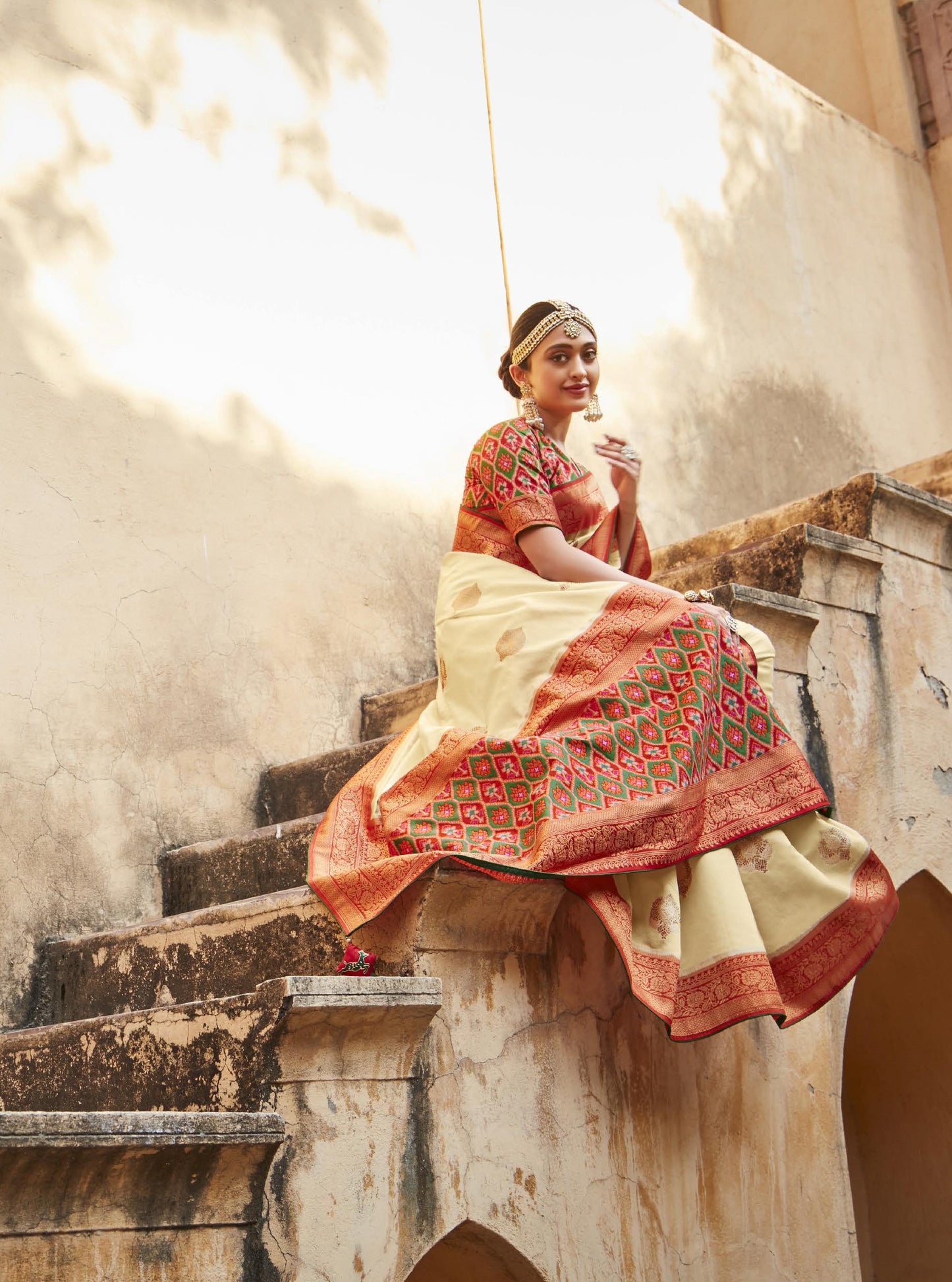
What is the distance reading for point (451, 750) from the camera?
3260 mm

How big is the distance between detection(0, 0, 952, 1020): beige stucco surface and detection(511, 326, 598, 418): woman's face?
1.36m

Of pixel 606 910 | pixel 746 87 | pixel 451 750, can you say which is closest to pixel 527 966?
pixel 606 910

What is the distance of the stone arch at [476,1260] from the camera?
2971 mm

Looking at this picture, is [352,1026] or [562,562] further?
[562,562]

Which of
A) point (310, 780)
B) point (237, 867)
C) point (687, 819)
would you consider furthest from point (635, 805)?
point (310, 780)

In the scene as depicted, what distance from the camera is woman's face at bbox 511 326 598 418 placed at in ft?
12.4

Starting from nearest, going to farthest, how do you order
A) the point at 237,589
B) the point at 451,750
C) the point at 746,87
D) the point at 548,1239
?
the point at 548,1239, the point at 451,750, the point at 237,589, the point at 746,87

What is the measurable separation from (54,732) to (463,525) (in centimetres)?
131

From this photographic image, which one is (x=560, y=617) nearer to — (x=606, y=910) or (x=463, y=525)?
(x=463, y=525)

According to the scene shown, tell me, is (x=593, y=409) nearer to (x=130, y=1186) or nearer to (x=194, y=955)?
(x=194, y=955)

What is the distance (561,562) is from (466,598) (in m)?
0.24

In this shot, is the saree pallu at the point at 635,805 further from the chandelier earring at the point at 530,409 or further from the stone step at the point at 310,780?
the stone step at the point at 310,780

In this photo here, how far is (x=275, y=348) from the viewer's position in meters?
5.08

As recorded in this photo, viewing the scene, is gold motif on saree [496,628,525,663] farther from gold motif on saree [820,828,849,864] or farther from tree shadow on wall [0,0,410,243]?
tree shadow on wall [0,0,410,243]
